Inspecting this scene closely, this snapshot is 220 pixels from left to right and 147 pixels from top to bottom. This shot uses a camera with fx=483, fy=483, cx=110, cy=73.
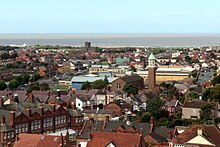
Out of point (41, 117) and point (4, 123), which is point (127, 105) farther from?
point (4, 123)

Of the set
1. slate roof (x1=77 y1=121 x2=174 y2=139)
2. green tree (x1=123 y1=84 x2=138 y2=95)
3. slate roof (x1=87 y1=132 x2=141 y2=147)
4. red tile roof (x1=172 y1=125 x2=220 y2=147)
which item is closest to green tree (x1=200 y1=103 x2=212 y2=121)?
slate roof (x1=77 y1=121 x2=174 y2=139)

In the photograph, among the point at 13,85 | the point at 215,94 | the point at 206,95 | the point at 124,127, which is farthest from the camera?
the point at 13,85

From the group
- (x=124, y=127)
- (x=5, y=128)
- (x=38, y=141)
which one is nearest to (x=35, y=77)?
(x=124, y=127)

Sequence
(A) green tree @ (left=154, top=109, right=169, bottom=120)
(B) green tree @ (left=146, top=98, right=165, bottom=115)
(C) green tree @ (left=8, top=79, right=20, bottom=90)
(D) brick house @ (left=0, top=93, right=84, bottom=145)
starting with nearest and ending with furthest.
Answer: (D) brick house @ (left=0, top=93, right=84, bottom=145), (A) green tree @ (left=154, top=109, right=169, bottom=120), (B) green tree @ (left=146, top=98, right=165, bottom=115), (C) green tree @ (left=8, top=79, right=20, bottom=90)

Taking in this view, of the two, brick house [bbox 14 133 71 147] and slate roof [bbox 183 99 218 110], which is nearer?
brick house [bbox 14 133 71 147]

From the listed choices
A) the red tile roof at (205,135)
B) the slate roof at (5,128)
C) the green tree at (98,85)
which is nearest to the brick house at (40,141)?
the slate roof at (5,128)

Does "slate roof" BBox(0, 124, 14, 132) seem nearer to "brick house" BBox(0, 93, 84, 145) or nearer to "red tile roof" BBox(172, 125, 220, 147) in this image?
"brick house" BBox(0, 93, 84, 145)

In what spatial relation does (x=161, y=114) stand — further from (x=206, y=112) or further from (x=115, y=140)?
(x=115, y=140)

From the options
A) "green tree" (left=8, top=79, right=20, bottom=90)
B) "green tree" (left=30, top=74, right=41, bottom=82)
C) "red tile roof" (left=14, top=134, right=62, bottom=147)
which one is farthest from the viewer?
"green tree" (left=30, top=74, right=41, bottom=82)

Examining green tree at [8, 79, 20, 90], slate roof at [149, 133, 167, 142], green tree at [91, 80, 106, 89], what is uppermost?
slate roof at [149, 133, 167, 142]

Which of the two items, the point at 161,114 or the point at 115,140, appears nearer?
the point at 115,140

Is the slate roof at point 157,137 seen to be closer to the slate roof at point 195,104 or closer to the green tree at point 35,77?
the slate roof at point 195,104
